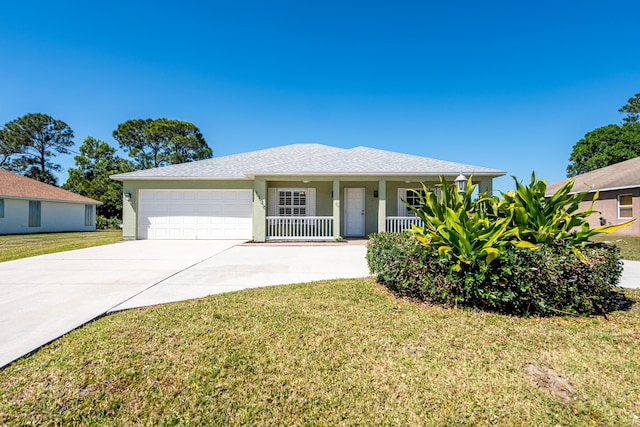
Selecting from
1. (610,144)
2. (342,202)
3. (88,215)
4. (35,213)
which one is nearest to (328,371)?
(342,202)

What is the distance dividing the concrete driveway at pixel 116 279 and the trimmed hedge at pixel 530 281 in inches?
90.5

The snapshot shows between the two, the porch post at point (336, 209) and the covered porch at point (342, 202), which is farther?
the covered porch at point (342, 202)

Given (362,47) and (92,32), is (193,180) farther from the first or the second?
(362,47)

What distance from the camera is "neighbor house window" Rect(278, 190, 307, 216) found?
42.5ft

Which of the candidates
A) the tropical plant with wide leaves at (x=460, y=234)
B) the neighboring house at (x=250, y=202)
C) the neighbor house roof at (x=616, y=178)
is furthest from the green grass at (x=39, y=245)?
the neighbor house roof at (x=616, y=178)

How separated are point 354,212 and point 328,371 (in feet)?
36.3

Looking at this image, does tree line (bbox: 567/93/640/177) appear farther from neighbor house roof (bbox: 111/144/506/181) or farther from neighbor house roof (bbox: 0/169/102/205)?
neighbor house roof (bbox: 0/169/102/205)

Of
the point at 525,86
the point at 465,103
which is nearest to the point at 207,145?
the point at 465,103

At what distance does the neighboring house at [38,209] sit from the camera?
16875 mm

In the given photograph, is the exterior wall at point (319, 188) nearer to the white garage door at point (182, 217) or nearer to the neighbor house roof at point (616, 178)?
the white garage door at point (182, 217)

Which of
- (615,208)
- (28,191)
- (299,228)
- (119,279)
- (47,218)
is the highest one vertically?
(28,191)

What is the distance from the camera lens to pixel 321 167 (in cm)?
1160

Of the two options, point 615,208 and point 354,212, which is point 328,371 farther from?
point 615,208

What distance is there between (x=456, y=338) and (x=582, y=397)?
3.13ft
